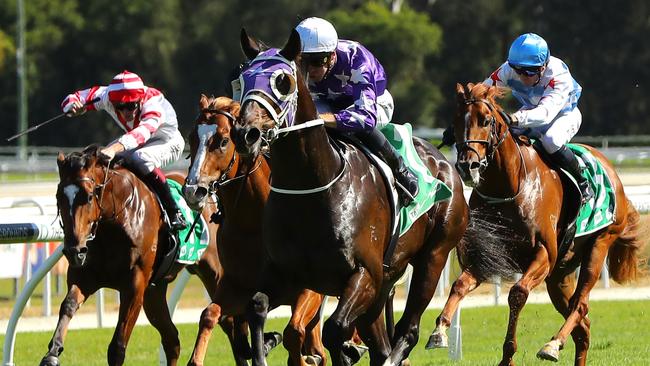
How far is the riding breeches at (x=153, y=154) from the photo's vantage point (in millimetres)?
8477

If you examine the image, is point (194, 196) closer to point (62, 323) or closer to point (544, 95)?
point (62, 323)

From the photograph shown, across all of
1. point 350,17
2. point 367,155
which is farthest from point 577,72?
point 367,155

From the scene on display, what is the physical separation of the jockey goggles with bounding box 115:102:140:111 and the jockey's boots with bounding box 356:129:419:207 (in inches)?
→ 82.7

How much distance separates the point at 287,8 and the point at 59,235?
41.6 metres

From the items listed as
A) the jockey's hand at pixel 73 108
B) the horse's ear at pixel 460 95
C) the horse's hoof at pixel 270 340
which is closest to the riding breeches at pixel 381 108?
the horse's ear at pixel 460 95

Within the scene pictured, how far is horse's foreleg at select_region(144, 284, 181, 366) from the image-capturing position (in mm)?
8430

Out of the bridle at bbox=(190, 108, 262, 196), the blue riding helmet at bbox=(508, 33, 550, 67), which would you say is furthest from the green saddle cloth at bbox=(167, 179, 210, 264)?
the blue riding helmet at bbox=(508, 33, 550, 67)

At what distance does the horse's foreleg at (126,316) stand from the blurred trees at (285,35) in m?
35.9

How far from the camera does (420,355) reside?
32.0 ft

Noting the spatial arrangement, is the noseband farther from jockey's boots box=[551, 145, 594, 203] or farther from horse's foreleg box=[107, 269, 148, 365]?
horse's foreleg box=[107, 269, 148, 365]

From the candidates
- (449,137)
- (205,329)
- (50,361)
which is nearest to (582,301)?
(449,137)

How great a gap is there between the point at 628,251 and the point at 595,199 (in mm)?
957

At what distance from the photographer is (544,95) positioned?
8.34m

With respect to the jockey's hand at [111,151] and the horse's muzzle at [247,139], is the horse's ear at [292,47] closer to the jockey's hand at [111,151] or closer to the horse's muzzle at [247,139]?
the horse's muzzle at [247,139]
